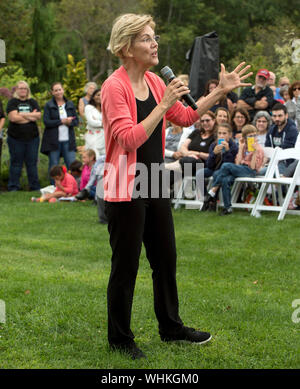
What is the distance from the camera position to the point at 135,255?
4.35 metres

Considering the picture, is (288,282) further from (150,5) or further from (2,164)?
(150,5)

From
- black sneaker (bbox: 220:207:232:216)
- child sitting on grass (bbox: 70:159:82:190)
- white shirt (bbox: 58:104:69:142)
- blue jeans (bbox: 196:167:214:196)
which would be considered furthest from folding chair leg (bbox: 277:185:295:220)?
white shirt (bbox: 58:104:69:142)

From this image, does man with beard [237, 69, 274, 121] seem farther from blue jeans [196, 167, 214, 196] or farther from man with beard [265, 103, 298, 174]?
blue jeans [196, 167, 214, 196]

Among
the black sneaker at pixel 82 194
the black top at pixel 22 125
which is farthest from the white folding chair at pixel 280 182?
the black top at pixel 22 125

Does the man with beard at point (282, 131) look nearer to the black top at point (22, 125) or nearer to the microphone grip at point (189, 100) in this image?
the black top at point (22, 125)

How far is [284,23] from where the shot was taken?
4278cm

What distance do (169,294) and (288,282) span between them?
2370mm

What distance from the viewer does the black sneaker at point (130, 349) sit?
14.4ft

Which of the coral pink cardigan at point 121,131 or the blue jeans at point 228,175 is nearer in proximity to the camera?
the coral pink cardigan at point 121,131

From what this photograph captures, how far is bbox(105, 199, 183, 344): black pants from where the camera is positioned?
4297mm

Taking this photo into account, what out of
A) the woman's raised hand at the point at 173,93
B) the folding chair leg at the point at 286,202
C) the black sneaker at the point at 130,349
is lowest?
the folding chair leg at the point at 286,202

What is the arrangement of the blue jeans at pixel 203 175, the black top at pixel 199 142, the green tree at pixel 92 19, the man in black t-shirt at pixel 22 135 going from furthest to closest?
1. the green tree at pixel 92 19
2. the man in black t-shirt at pixel 22 135
3. the black top at pixel 199 142
4. the blue jeans at pixel 203 175

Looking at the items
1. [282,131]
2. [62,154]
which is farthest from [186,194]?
[62,154]

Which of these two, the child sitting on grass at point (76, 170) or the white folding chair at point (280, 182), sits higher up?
the white folding chair at point (280, 182)
